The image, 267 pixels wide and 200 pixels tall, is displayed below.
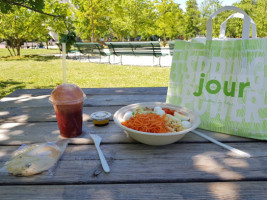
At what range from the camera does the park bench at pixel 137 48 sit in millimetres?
7126

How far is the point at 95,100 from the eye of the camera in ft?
5.01

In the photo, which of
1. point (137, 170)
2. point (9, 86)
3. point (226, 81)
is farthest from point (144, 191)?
point (9, 86)

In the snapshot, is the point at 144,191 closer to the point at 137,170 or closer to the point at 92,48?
the point at 137,170

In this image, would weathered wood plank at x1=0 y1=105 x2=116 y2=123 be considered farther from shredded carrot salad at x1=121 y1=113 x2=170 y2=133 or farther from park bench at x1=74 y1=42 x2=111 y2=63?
park bench at x1=74 y1=42 x2=111 y2=63

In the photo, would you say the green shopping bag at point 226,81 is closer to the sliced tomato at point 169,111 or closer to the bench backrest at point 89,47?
the sliced tomato at point 169,111

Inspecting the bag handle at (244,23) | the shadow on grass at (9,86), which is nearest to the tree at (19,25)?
the shadow on grass at (9,86)

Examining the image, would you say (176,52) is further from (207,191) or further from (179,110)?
(207,191)

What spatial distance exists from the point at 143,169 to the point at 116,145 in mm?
193

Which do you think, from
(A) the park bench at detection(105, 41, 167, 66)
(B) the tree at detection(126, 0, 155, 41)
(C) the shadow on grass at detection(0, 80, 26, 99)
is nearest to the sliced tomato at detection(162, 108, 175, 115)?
(C) the shadow on grass at detection(0, 80, 26, 99)

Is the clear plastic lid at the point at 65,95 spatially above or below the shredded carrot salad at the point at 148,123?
above

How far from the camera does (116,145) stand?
2.80ft

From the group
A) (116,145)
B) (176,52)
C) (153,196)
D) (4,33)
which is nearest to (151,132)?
(116,145)

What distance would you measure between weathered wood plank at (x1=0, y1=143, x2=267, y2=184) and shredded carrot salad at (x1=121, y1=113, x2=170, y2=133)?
8 cm

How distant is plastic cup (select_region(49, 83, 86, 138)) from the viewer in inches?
34.8
